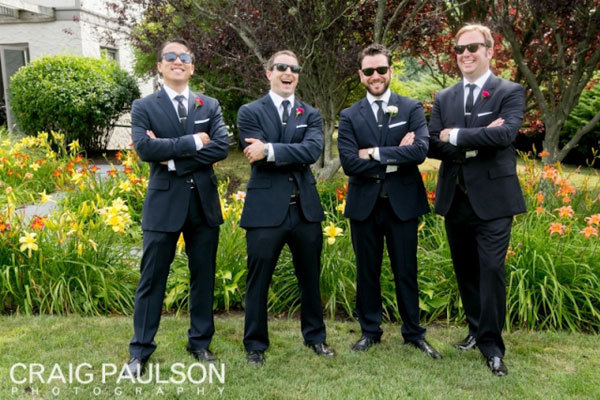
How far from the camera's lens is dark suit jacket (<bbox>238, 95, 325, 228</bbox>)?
12.2ft

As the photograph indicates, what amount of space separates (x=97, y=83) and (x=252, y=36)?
5.21 metres

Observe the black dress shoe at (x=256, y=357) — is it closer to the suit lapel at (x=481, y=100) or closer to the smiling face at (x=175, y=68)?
the smiling face at (x=175, y=68)

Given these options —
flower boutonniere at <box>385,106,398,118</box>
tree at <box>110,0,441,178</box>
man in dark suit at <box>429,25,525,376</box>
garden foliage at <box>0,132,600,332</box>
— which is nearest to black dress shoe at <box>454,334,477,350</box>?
man in dark suit at <box>429,25,525,376</box>

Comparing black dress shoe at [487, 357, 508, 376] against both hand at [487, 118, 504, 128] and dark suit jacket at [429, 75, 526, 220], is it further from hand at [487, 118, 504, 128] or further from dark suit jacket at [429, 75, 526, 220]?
hand at [487, 118, 504, 128]

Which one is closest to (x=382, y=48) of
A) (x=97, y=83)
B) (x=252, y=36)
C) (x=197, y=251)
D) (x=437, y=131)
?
(x=437, y=131)

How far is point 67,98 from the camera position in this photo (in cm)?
1075

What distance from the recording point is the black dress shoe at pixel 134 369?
3572 mm

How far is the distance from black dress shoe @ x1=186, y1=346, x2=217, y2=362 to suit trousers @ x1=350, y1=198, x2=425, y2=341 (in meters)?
1.14

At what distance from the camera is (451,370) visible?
146 inches

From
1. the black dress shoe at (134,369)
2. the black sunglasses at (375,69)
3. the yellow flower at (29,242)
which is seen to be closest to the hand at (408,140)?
the black sunglasses at (375,69)

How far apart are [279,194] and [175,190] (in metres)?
0.70

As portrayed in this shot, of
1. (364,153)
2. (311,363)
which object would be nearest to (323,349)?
(311,363)

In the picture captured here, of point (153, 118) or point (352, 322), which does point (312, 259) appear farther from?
point (153, 118)

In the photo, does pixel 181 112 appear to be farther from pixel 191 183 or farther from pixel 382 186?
pixel 382 186
